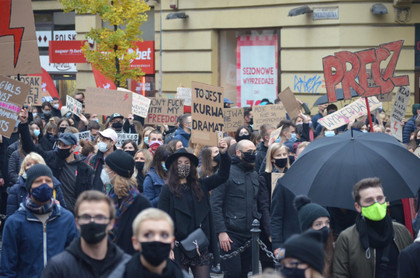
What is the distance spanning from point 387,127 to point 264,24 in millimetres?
6436

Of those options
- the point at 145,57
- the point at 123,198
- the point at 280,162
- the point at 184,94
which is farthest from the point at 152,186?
the point at 145,57

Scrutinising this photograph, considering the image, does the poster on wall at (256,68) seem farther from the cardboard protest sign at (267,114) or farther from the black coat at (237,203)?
the black coat at (237,203)

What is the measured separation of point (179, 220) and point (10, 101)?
298cm

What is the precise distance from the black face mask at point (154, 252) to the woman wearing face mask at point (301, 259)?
2.08 feet

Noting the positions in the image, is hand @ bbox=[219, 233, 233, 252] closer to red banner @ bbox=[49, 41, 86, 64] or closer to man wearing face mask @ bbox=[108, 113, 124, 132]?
man wearing face mask @ bbox=[108, 113, 124, 132]

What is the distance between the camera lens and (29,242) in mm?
5785

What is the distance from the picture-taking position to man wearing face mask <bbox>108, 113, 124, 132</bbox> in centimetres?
1411

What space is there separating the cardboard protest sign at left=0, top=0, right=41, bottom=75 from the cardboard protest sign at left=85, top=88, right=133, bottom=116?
4552 millimetres

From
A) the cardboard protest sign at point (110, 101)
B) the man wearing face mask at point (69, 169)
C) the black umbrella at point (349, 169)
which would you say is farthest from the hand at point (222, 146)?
the cardboard protest sign at point (110, 101)

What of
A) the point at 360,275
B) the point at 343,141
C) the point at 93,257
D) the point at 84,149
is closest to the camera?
the point at 93,257

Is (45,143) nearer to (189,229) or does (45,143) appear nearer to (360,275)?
(189,229)

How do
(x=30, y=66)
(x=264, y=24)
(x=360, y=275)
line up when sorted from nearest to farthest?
(x=360, y=275)
(x=30, y=66)
(x=264, y=24)

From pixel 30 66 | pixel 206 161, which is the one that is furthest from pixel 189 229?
pixel 30 66

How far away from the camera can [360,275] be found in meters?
5.39
